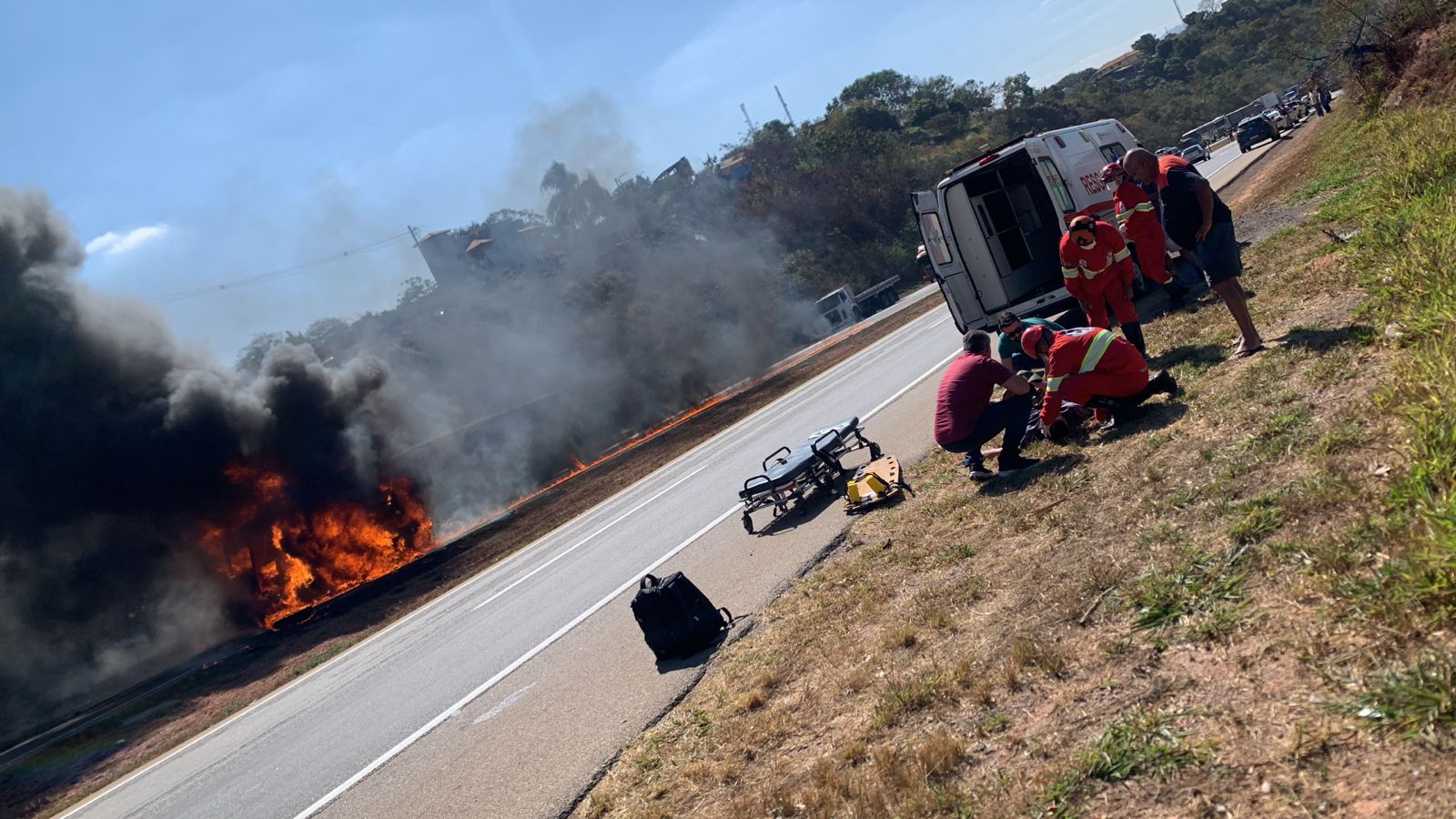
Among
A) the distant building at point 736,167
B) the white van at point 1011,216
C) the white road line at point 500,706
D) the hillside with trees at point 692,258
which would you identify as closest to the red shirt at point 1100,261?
the white van at point 1011,216

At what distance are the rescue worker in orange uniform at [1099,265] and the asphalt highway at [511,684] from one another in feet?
8.27

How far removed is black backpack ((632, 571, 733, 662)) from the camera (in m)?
7.61

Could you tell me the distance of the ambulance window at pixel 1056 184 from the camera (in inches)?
494

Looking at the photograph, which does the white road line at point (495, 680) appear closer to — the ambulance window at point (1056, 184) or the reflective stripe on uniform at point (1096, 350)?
the reflective stripe on uniform at point (1096, 350)

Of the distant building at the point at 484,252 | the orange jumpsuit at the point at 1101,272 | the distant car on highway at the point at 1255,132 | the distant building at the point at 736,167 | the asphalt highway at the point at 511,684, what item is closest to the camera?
the asphalt highway at the point at 511,684

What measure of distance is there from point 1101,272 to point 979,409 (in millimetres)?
2063

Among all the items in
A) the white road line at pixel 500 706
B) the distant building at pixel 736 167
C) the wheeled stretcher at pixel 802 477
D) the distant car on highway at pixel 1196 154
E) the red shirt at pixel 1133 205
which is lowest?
the white road line at pixel 500 706

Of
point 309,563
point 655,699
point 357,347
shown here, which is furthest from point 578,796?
point 357,347

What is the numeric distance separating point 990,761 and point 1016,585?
5.85ft

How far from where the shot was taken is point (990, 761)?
4012 millimetres

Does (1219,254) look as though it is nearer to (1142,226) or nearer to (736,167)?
(1142,226)

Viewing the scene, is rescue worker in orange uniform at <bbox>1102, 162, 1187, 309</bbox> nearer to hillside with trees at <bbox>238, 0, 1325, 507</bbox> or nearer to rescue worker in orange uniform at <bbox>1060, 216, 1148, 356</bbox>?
rescue worker in orange uniform at <bbox>1060, 216, 1148, 356</bbox>

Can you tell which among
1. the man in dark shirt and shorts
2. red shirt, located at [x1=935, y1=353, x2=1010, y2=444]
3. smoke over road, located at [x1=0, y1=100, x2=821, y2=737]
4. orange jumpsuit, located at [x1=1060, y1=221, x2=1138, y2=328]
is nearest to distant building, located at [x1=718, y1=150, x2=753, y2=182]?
smoke over road, located at [x1=0, y1=100, x2=821, y2=737]

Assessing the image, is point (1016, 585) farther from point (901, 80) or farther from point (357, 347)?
point (901, 80)
